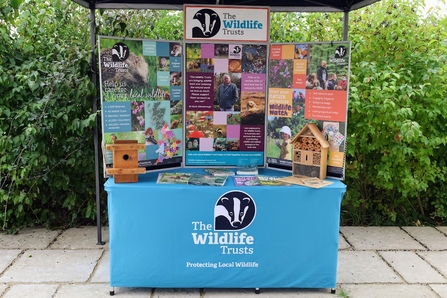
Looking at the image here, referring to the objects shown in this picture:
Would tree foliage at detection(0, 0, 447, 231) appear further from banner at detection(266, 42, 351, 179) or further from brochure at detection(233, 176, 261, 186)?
brochure at detection(233, 176, 261, 186)

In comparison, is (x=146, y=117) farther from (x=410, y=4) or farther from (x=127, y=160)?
(x=410, y=4)

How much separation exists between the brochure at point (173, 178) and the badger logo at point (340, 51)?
1.49 metres

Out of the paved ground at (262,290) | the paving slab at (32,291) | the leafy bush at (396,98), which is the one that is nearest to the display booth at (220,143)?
the paved ground at (262,290)

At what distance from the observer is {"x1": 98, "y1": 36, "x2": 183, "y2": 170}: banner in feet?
12.1

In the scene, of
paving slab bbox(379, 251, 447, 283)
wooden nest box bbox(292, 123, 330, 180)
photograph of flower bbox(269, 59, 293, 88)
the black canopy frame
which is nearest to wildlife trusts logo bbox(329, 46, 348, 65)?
photograph of flower bbox(269, 59, 293, 88)

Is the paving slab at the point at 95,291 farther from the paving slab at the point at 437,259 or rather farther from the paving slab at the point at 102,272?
the paving slab at the point at 437,259

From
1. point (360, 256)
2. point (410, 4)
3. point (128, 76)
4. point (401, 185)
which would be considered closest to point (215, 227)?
point (128, 76)

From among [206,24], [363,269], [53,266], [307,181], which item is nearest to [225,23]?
[206,24]

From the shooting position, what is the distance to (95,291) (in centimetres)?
359

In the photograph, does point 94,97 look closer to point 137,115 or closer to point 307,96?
point 137,115

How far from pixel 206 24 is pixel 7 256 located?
274cm

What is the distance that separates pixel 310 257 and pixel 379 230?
1.95m

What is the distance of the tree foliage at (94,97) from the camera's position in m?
4.45

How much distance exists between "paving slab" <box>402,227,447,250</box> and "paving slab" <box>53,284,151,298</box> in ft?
9.49
